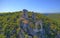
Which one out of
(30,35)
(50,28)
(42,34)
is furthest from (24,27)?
(50,28)

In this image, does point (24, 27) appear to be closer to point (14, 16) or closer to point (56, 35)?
point (14, 16)

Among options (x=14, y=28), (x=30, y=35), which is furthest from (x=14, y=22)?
(x=30, y=35)

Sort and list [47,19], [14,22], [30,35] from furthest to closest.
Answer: [47,19] < [14,22] < [30,35]

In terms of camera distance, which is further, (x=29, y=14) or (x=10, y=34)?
(x=29, y=14)

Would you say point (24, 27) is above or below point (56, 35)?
above

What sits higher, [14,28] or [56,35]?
[14,28]

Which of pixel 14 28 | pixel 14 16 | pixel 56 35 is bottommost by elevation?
pixel 56 35

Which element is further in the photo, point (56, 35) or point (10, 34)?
point (56, 35)

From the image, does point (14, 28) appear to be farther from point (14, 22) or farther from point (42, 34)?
point (42, 34)

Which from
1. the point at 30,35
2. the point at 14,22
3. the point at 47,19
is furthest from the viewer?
the point at 47,19
